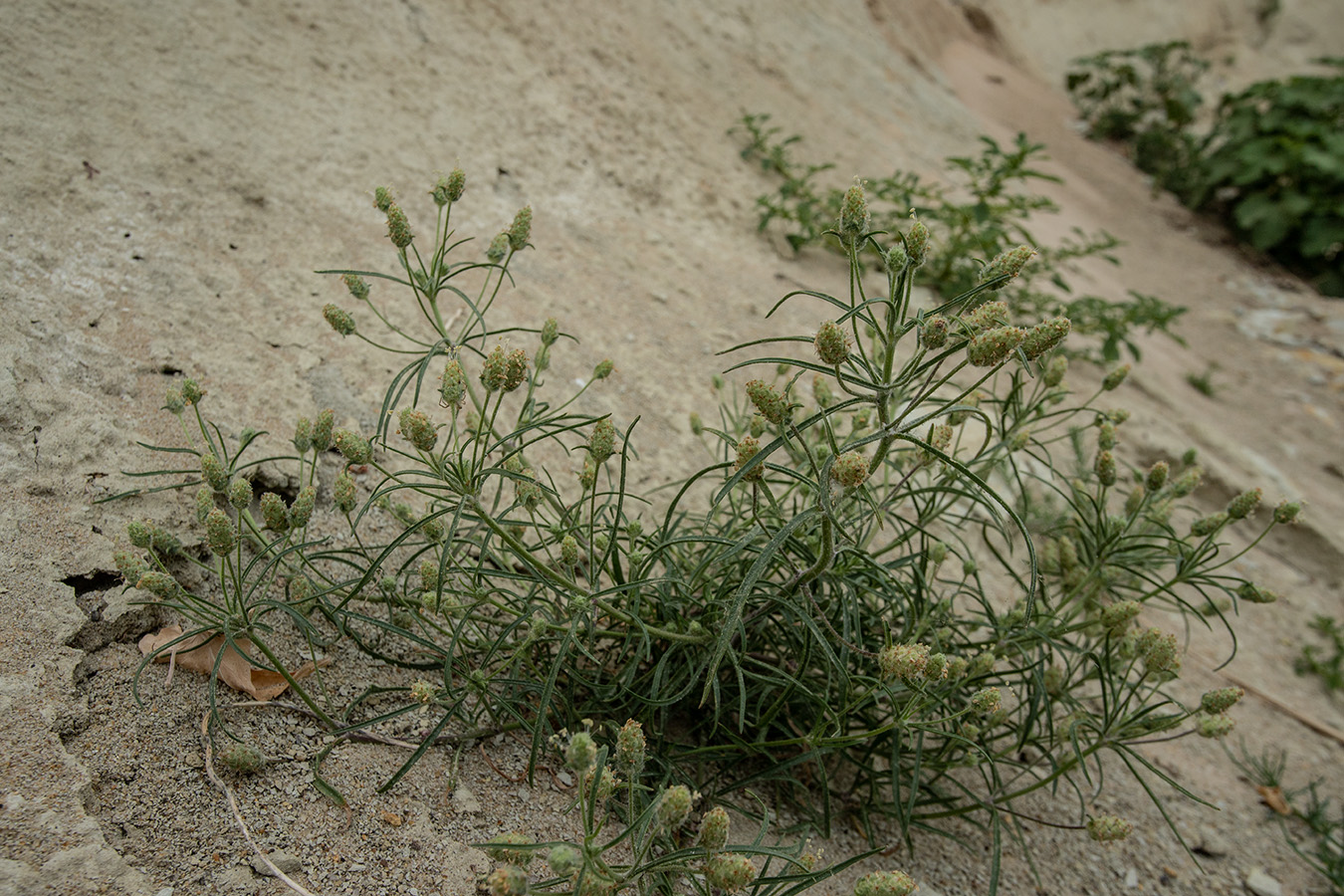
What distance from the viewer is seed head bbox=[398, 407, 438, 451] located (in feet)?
3.88

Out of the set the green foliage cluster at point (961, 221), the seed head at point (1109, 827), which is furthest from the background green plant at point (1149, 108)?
the seed head at point (1109, 827)

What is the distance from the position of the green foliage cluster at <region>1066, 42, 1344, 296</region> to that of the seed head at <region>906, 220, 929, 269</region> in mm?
7720

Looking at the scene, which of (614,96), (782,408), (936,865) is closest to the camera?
(782,408)

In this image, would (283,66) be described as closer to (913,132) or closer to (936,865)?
(936,865)

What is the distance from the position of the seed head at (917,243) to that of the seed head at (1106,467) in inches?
29.7

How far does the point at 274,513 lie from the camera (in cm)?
142

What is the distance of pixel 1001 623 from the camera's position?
1.75 meters

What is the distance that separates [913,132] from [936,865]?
16.7ft

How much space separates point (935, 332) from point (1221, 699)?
0.99 metres

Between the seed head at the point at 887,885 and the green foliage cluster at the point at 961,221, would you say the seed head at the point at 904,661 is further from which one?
the green foliage cluster at the point at 961,221

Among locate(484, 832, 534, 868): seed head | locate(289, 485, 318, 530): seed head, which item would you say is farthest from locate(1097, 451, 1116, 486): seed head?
locate(289, 485, 318, 530): seed head

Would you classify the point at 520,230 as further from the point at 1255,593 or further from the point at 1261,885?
the point at 1261,885

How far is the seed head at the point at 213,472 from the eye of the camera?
1324 millimetres

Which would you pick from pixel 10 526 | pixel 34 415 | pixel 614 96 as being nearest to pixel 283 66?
pixel 614 96
